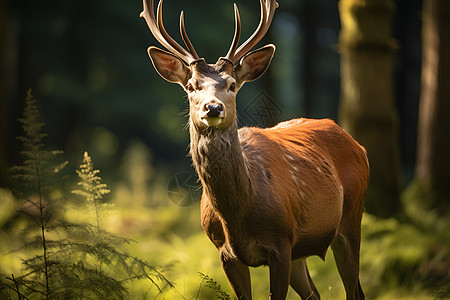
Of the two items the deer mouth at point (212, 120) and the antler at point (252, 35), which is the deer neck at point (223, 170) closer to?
the deer mouth at point (212, 120)

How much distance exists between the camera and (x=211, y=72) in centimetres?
373

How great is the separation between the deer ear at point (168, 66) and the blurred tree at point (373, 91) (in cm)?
416

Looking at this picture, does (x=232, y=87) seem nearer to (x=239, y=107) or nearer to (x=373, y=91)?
(x=373, y=91)

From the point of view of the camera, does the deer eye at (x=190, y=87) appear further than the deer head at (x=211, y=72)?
Yes

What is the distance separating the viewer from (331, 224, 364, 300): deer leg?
4.42 meters

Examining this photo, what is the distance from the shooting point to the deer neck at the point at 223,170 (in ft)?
11.8

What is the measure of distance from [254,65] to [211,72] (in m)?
0.43

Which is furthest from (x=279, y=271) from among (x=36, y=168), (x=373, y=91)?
(x=373, y=91)

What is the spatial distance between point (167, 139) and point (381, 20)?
19522 millimetres

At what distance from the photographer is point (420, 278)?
5977 millimetres

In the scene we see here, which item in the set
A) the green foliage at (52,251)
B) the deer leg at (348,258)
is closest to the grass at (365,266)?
the deer leg at (348,258)

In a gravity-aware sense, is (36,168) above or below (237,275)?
above

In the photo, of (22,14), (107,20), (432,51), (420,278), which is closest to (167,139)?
(107,20)

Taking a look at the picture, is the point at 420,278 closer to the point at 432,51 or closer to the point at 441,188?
the point at 441,188
